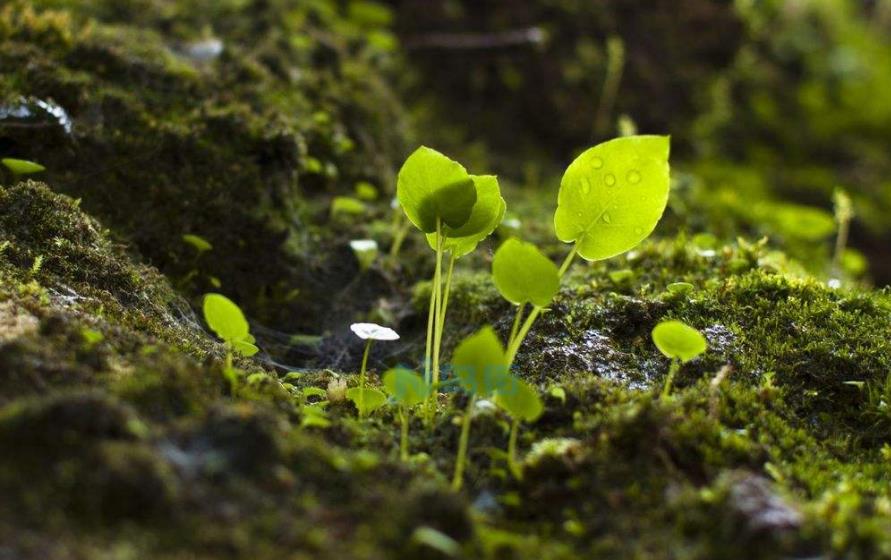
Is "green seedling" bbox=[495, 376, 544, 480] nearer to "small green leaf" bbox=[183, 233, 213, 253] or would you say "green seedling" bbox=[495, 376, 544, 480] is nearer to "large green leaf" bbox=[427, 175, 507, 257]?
"large green leaf" bbox=[427, 175, 507, 257]

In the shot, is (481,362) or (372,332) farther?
(372,332)

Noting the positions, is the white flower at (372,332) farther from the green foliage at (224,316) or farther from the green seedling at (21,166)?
the green seedling at (21,166)

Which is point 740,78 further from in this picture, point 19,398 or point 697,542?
point 19,398

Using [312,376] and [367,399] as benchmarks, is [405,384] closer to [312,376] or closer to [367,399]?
[367,399]

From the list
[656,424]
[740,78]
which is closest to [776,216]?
[740,78]

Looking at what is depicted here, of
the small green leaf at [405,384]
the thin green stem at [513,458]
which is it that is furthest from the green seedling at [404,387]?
the thin green stem at [513,458]

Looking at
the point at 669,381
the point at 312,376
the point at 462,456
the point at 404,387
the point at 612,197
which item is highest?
the point at 612,197

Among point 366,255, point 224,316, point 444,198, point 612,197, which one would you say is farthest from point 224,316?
point 366,255
